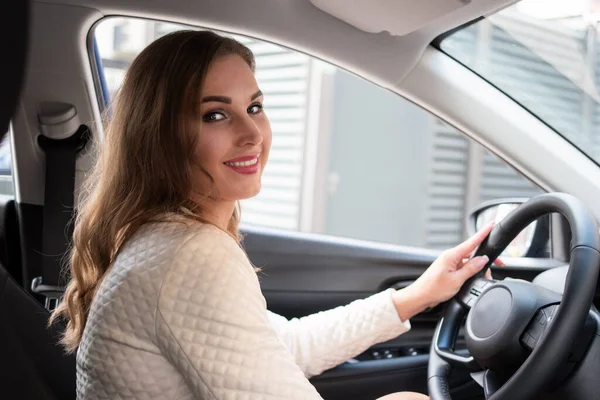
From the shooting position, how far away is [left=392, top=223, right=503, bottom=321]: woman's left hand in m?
1.78

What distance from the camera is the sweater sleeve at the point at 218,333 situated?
1.15 meters

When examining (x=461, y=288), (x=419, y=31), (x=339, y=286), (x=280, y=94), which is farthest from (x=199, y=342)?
(x=280, y=94)

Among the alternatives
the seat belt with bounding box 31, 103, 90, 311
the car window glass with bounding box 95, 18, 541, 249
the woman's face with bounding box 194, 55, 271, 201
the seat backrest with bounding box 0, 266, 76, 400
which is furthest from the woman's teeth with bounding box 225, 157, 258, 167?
the car window glass with bounding box 95, 18, 541, 249

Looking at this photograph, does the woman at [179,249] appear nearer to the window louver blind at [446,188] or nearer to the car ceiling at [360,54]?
the car ceiling at [360,54]

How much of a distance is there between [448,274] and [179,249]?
2.63 ft

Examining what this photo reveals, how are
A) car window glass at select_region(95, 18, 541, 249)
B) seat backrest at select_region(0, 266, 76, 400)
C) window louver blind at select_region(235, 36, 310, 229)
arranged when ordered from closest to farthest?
seat backrest at select_region(0, 266, 76, 400) → window louver blind at select_region(235, 36, 310, 229) → car window glass at select_region(95, 18, 541, 249)

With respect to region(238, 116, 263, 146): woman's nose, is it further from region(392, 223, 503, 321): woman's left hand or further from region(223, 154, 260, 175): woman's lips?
region(392, 223, 503, 321): woman's left hand

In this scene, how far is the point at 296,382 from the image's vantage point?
119 centimetres

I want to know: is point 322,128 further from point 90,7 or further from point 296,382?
point 296,382

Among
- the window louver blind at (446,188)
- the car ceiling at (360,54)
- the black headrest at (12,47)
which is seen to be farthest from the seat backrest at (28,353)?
the window louver blind at (446,188)

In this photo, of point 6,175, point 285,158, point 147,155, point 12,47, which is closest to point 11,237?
point 6,175

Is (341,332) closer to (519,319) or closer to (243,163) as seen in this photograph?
(519,319)

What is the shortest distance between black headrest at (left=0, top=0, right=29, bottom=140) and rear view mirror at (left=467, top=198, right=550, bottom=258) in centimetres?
144

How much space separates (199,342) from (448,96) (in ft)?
3.31
